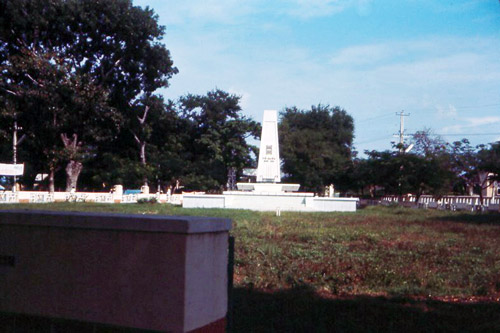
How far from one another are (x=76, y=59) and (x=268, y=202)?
1727 centimetres

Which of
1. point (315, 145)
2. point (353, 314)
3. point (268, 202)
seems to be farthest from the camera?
point (315, 145)

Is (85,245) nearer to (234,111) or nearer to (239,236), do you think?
(239,236)

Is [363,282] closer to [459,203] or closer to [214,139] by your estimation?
[459,203]

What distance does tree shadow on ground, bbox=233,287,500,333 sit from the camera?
526cm

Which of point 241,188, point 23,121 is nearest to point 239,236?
point 241,188

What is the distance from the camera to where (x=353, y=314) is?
5.79m

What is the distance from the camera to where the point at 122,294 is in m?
3.70

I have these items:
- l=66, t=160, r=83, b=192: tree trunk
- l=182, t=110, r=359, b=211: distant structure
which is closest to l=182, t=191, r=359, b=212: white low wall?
l=182, t=110, r=359, b=211: distant structure

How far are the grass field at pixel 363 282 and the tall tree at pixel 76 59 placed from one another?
77.1ft

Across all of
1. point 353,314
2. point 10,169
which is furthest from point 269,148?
point 353,314

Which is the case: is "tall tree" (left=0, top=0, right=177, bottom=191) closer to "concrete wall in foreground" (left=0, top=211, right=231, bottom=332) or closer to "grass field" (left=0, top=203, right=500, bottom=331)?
"grass field" (left=0, top=203, right=500, bottom=331)

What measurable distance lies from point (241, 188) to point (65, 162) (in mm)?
12834

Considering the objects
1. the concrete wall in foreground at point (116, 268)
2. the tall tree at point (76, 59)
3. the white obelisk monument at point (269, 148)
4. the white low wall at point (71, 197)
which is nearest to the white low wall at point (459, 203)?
the white obelisk monument at point (269, 148)

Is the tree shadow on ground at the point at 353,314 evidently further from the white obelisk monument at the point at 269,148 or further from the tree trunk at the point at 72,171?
the tree trunk at the point at 72,171
